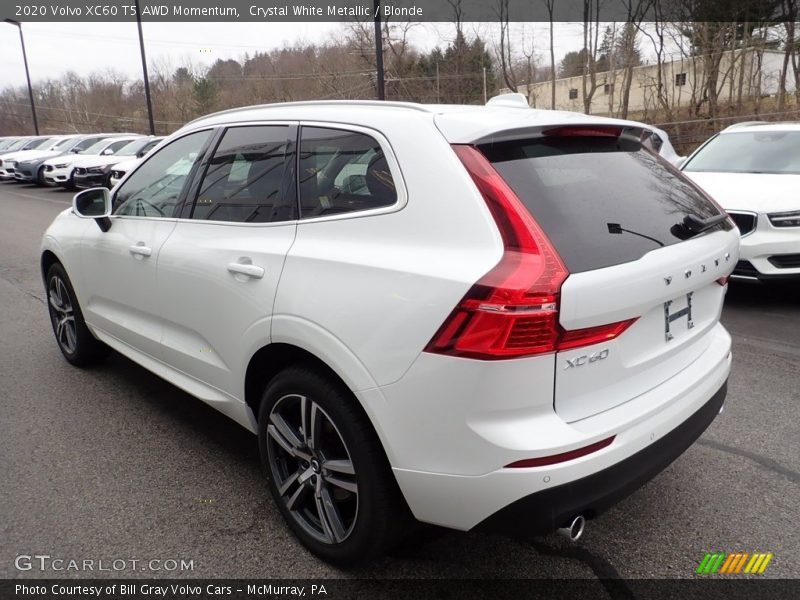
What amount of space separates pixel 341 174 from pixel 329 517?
4.38 feet

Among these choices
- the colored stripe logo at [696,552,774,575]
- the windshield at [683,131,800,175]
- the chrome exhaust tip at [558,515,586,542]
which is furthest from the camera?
the windshield at [683,131,800,175]

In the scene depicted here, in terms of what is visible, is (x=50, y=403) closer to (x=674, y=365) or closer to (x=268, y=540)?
(x=268, y=540)

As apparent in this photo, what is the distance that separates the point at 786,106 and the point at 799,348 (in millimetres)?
20597

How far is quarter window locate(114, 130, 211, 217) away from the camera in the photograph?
331 cm

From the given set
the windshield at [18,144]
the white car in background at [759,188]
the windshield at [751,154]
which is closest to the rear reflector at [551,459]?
the white car in background at [759,188]

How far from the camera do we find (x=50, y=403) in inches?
158

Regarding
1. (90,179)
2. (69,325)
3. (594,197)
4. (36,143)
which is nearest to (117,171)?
(90,179)

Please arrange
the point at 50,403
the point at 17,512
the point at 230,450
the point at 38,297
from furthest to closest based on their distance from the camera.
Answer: the point at 38,297
the point at 50,403
the point at 230,450
the point at 17,512

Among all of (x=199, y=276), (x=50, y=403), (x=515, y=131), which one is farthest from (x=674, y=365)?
(x=50, y=403)

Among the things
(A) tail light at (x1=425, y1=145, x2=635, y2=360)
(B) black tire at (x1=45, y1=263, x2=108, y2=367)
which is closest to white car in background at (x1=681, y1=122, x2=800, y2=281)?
(A) tail light at (x1=425, y1=145, x2=635, y2=360)

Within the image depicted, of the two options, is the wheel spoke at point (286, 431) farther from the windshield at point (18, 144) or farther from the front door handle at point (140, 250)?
the windshield at point (18, 144)

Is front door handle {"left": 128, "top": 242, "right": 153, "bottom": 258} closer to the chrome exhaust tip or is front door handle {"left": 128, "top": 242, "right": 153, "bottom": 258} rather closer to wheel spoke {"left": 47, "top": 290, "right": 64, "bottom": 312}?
wheel spoke {"left": 47, "top": 290, "right": 64, "bottom": 312}

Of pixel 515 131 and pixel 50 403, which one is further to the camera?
pixel 50 403

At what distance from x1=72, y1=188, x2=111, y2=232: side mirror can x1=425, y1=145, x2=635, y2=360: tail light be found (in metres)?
2.73
